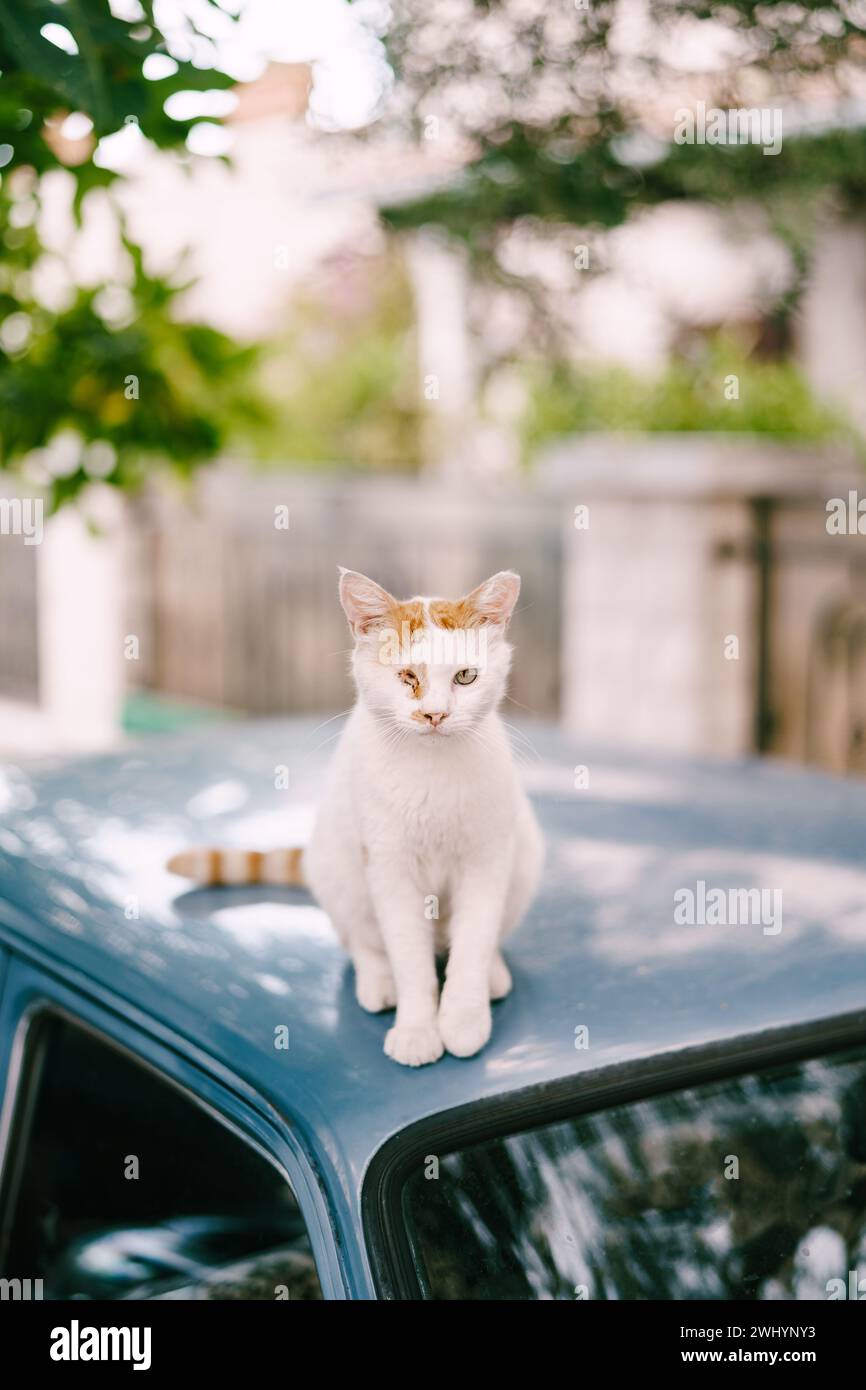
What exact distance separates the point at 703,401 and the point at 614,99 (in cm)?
302

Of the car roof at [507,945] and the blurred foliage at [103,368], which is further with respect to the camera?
the blurred foliage at [103,368]

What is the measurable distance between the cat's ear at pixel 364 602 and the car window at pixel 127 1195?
0.58 metres

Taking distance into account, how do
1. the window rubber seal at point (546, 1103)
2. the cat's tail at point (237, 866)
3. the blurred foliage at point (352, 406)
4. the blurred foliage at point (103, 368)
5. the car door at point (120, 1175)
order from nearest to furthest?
the window rubber seal at point (546, 1103) → the car door at point (120, 1175) → the cat's tail at point (237, 866) → the blurred foliage at point (103, 368) → the blurred foliage at point (352, 406)

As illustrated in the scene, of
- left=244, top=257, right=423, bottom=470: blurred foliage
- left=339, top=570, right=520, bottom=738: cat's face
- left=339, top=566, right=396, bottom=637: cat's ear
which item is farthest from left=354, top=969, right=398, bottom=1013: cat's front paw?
left=244, top=257, right=423, bottom=470: blurred foliage

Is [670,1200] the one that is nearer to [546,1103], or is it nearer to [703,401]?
[546,1103]

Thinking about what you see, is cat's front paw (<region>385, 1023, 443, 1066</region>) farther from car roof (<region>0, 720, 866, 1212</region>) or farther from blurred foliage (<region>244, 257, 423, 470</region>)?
blurred foliage (<region>244, 257, 423, 470</region>)

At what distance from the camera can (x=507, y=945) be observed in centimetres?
191

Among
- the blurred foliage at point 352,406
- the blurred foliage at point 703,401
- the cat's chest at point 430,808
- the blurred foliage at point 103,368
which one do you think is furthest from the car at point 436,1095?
the blurred foliage at point 352,406

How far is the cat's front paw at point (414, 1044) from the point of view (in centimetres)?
155

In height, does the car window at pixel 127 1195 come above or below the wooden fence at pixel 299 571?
below

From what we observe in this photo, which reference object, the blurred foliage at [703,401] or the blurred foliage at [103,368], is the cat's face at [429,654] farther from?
the blurred foliage at [703,401]

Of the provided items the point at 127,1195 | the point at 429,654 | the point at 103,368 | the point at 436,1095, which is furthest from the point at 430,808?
the point at 103,368

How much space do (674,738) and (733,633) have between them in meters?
0.54

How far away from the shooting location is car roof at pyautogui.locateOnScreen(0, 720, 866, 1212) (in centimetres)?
156
